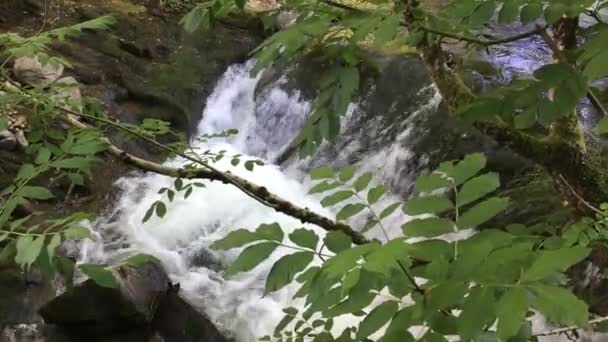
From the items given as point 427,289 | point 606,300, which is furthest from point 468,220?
point 606,300

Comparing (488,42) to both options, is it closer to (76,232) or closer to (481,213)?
(481,213)

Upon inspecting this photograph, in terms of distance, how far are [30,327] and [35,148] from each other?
124 inches

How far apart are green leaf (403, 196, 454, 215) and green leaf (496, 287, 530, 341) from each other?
27 centimetres

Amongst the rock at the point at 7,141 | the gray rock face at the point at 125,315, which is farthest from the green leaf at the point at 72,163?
the rock at the point at 7,141

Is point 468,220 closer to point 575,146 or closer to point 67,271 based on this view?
point 67,271

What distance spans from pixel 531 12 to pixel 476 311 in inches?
23.0

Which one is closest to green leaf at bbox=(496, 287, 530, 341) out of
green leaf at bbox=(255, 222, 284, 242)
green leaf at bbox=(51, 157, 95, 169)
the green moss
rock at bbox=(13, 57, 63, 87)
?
green leaf at bbox=(255, 222, 284, 242)

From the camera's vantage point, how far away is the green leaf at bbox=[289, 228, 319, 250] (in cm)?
→ 106

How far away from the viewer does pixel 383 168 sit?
6.96 metres

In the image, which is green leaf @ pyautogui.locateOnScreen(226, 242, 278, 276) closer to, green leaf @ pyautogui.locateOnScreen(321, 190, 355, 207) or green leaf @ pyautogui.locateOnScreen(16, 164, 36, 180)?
green leaf @ pyautogui.locateOnScreen(321, 190, 355, 207)

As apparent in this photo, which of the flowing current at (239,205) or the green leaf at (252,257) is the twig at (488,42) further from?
the flowing current at (239,205)

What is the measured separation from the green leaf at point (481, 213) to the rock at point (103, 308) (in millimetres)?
3778

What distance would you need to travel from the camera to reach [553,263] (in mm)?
743

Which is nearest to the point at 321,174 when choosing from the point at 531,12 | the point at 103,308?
the point at 531,12
